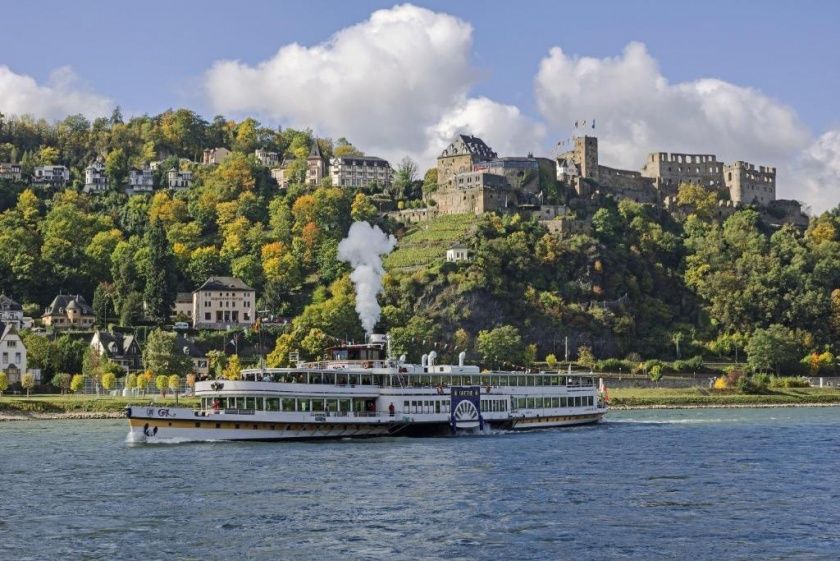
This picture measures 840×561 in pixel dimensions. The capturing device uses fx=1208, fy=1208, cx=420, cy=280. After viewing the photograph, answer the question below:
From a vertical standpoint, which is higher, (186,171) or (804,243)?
(186,171)

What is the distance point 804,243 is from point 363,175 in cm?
6493

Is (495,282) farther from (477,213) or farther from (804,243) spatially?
(804,243)

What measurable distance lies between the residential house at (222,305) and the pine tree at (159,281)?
3.20 m

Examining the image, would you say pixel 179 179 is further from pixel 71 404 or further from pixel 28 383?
pixel 71 404

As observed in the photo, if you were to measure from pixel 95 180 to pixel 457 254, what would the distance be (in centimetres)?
6939

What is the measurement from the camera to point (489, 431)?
74.3m

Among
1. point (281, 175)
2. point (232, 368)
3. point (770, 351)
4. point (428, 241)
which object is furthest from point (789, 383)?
point (281, 175)

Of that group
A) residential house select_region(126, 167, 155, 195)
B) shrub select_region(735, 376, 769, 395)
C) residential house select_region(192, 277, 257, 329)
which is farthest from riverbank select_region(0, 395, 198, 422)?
residential house select_region(126, 167, 155, 195)

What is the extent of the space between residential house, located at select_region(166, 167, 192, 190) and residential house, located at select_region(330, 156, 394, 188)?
71.1 feet

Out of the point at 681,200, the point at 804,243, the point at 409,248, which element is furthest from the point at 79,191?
the point at 804,243

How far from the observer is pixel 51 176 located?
609ft

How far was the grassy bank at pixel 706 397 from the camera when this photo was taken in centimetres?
10838

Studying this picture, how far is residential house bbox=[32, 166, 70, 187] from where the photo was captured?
183m

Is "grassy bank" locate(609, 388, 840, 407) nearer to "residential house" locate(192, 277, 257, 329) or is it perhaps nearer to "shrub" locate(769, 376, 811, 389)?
"shrub" locate(769, 376, 811, 389)
